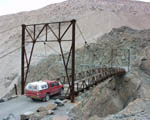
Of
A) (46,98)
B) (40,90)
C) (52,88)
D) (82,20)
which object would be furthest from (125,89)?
(82,20)

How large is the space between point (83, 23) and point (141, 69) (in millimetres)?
23451

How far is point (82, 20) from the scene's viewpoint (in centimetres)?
4575

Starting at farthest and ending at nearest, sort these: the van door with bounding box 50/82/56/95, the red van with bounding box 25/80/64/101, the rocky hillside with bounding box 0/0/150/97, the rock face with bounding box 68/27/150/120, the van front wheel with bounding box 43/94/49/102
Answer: the rocky hillside with bounding box 0/0/150/97 < the rock face with bounding box 68/27/150/120 < the van door with bounding box 50/82/56/95 < the van front wheel with bounding box 43/94/49/102 < the red van with bounding box 25/80/64/101

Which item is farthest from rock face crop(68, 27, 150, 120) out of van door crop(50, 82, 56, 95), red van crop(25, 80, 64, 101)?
red van crop(25, 80, 64, 101)

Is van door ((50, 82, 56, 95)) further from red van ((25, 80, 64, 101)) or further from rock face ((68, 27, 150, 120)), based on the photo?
rock face ((68, 27, 150, 120))

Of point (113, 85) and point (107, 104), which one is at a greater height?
point (113, 85)

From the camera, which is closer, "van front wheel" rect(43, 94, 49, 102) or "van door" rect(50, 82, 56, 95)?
"van front wheel" rect(43, 94, 49, 102)

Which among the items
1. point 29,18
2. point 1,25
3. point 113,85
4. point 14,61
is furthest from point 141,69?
point 1,25

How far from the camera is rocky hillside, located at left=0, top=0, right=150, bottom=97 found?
33.1m

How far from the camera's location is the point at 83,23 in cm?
4409

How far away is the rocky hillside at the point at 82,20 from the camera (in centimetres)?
3313

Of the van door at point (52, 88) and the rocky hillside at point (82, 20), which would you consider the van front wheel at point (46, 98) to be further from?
the rocky hillside at point (82, 20)

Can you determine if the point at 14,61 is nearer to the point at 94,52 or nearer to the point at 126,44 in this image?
the point at 94,52

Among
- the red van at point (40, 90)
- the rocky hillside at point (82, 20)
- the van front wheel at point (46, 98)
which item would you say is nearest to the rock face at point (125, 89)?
the red van at point (40, 90)
